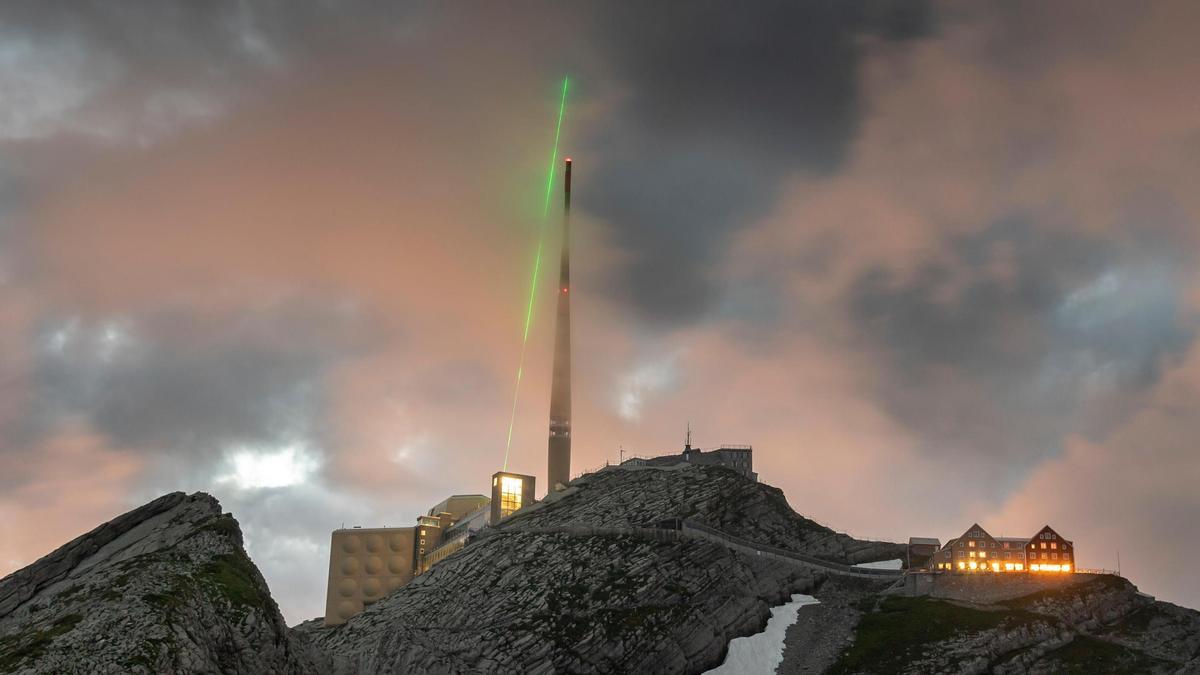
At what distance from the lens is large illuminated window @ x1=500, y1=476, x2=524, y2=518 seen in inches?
7141

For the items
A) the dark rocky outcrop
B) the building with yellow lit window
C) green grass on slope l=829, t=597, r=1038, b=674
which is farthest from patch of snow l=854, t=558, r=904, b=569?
the dark rocky outcrop

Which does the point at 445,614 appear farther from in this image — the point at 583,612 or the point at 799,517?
the point at 799,517

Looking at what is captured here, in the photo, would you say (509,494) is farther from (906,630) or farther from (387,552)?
(906,630)

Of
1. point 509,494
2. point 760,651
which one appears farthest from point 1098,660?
point 509,494

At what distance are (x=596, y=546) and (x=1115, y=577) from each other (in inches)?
2565

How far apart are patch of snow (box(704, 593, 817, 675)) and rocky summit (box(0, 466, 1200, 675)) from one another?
1207 mm

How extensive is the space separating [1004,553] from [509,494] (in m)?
78.6

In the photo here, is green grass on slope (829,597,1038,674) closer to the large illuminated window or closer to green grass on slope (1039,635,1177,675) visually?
green grass on slope (1039,635,1177,675)

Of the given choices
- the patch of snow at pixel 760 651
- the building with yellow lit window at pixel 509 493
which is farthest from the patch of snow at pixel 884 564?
the building with yellow lit window at pixel 509 493

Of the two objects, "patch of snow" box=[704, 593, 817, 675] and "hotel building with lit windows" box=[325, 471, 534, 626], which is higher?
"hotel building with lit windows" box=[325, 471, 534, 626]

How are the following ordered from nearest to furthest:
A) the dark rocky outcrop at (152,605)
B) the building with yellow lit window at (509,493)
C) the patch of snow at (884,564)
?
the dark rocky outcrop at (152,605), the patch of snow at (884,564), the building with yellow lit window at (509,493)

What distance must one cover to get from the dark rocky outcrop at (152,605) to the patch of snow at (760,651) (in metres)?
53.5

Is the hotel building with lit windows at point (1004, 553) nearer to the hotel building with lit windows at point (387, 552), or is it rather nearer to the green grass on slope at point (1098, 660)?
the green grass on slope at point (1098, 660)

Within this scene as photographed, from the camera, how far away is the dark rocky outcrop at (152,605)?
71312 millimetres
